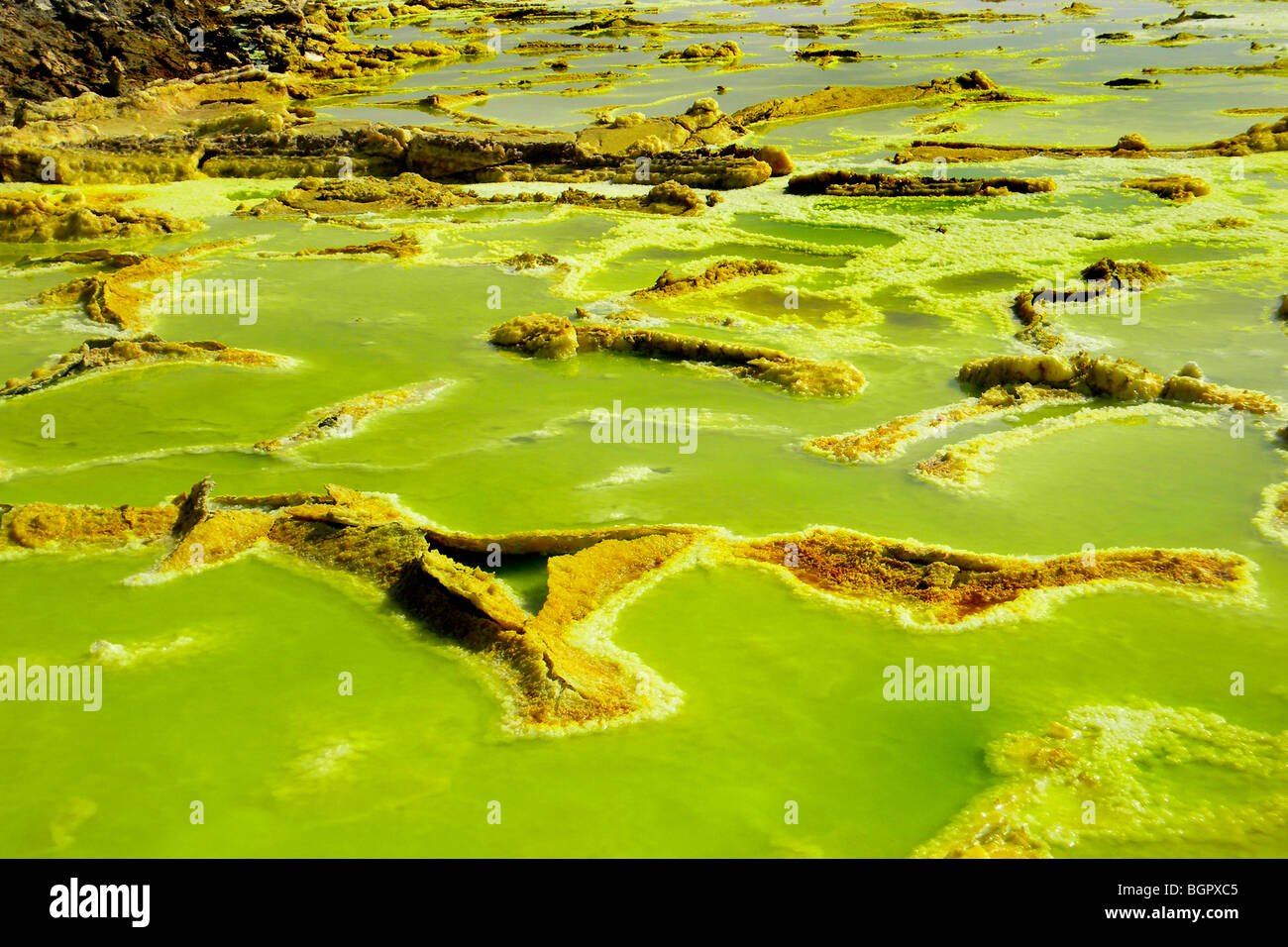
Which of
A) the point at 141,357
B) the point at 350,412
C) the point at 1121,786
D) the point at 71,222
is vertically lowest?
the point at 1121,786

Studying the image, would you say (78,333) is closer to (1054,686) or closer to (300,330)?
(300,330)

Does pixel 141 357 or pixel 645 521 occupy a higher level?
pixel 141 357

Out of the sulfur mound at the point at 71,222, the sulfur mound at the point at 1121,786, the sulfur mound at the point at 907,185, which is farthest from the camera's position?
the sulfur mound at the point at 907,185

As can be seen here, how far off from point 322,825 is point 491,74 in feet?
108

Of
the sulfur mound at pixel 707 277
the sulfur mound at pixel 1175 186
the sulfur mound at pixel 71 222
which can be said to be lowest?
the sulfur mound at pixel 707 277

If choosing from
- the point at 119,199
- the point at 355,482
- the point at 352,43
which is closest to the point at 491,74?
the point at 352,43

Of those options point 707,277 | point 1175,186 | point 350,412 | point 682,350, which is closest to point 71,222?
point 350,412

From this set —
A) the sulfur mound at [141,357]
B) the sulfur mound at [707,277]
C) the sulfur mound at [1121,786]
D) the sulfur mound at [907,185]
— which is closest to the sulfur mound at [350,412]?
the sulfur mound at [141,357]

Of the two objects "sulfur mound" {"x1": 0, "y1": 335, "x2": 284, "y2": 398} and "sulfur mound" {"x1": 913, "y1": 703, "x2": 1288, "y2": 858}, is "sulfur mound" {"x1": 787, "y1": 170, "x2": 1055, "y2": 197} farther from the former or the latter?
"sulfur mound" {"x1": 913, "y1": 703, "x2": 1288, "y2": 858}

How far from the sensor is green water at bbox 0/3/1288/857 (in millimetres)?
5191

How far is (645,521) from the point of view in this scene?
7.88 m

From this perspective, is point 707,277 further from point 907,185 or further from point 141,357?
point 141,357

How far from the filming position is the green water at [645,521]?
5191 mm

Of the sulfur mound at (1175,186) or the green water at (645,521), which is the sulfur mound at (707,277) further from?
the sulfur mound at (1175,186)
